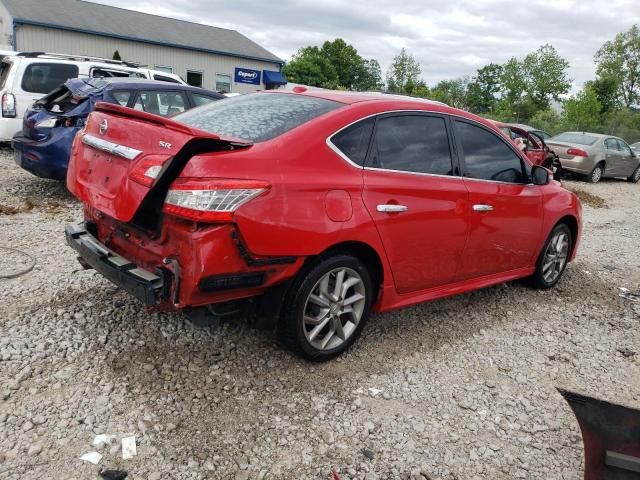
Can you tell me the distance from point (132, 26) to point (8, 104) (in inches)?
981

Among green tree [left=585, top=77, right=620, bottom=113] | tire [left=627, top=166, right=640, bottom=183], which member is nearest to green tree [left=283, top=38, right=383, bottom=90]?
green tree [left=585, top=77, right=620, bottom=113]

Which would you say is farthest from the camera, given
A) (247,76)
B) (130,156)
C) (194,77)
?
(247,76)

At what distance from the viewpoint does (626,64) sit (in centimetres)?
6122

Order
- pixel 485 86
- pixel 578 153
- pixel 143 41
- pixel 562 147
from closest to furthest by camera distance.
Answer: pixel 578 153 < pixel 562 147 < pixel 143 41 < pixel 485 86

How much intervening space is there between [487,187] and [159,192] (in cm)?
256

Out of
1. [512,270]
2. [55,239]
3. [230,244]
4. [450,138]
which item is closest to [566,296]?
[512,270]

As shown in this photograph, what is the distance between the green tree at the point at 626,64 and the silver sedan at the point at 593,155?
5083 centimetres

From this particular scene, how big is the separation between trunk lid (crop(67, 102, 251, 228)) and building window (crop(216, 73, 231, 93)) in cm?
3152

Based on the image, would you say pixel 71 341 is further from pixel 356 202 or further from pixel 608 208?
pixel 608 208

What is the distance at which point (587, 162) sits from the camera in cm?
1552

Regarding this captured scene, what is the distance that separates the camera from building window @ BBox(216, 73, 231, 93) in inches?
1312

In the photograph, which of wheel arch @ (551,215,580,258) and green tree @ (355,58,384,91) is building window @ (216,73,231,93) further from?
green tree @ (355,58,384,91)

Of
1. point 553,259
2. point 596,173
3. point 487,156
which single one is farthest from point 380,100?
point 596,173

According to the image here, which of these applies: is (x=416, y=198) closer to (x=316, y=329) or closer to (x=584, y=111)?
(x=316, y=329)
